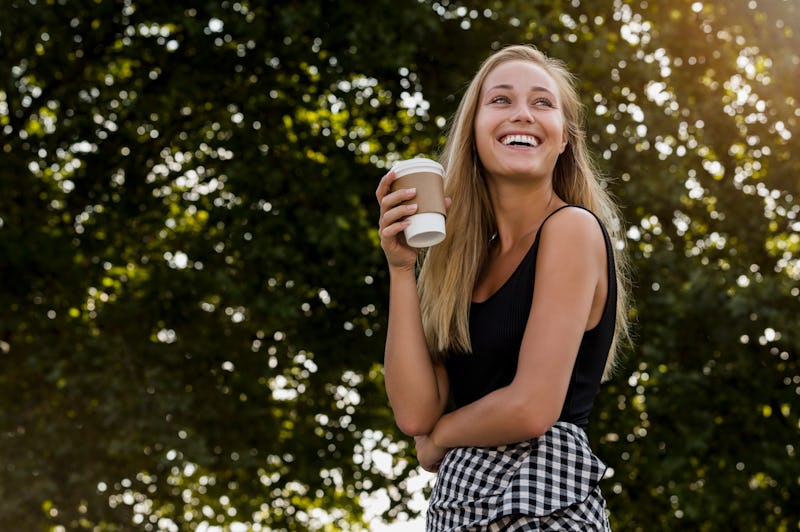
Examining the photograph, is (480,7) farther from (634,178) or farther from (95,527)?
(95,527)

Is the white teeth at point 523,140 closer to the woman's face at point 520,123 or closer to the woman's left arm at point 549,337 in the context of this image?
the woman's face at point 520,123

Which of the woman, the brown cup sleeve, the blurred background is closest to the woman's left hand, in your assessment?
the woman

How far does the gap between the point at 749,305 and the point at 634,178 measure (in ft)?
Result: 4.70

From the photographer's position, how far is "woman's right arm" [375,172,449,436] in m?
2.46

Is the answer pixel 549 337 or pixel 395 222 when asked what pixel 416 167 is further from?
pixel 549 337

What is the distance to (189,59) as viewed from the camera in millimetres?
9617

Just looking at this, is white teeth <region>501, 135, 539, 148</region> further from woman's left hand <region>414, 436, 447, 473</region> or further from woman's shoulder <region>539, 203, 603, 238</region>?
woman's left hand <region>414, 436, 447, 473</region>

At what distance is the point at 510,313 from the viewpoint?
234cm

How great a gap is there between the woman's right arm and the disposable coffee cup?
0.13 feet

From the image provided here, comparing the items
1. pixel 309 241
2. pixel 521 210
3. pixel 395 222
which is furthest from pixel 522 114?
pixel 309 241

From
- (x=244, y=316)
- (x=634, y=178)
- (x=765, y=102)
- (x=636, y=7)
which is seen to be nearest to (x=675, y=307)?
(x=634, y=178)

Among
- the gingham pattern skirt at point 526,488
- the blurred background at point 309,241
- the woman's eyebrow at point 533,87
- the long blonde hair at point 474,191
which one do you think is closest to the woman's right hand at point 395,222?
the long blonde hair at point 474,191

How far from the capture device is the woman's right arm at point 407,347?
2.46 metres

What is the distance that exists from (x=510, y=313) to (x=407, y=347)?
0.88ft
